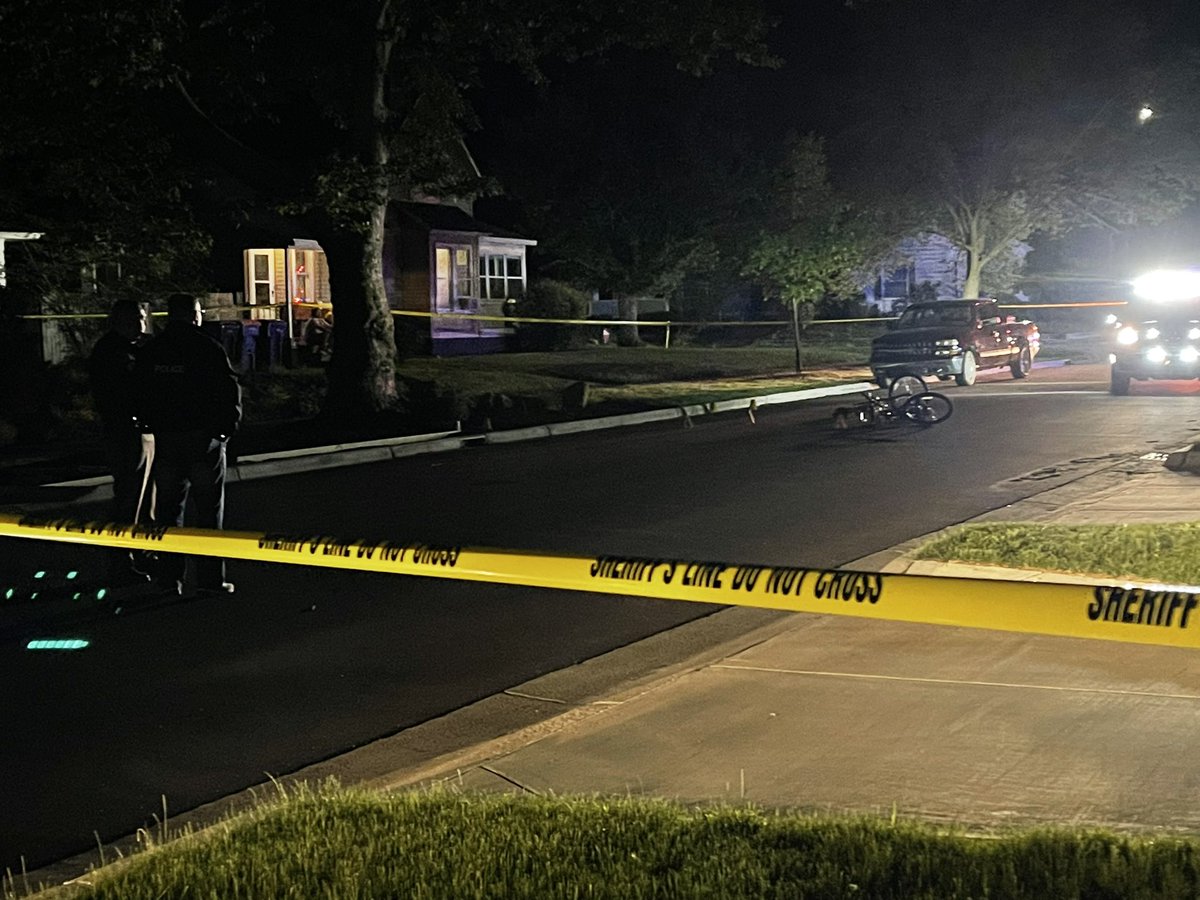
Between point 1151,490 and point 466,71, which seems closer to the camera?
point 1151,490

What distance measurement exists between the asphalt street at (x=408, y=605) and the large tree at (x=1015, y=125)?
25.5 meters

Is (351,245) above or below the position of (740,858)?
above

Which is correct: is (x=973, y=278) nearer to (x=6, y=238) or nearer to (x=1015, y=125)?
(x=1015, y=125)

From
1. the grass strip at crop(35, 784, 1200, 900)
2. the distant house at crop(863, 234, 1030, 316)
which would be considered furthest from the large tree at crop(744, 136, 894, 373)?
the grass strip at crop(35, 784, 1200, 900)

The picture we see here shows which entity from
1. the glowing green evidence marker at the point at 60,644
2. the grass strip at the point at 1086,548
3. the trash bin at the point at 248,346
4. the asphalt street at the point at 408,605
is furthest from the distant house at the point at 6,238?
the grass strip at the point at 1086,548

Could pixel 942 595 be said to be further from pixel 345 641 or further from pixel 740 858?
pixel 345 641

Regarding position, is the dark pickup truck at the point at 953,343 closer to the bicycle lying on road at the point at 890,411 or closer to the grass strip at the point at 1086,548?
the bicycle lying on road at the point at 890,411

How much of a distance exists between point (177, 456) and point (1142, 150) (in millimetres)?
39539

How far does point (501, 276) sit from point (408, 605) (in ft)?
115

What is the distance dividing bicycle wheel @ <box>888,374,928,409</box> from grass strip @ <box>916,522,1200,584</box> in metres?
8.58

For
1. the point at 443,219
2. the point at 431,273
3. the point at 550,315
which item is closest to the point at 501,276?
the point at 443,219

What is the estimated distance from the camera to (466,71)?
24.8 metres

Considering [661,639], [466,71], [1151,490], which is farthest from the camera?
[466,71]

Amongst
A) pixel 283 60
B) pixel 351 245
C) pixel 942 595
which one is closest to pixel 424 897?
pixel 942 595
